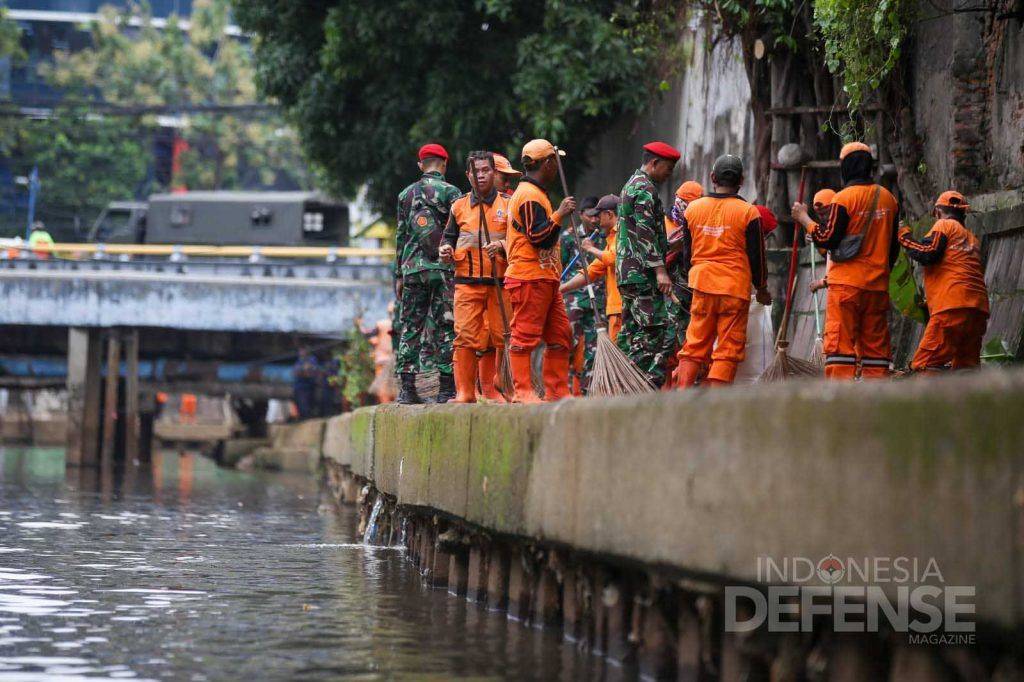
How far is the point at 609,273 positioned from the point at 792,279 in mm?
2716

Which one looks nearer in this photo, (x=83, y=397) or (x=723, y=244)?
(x=723, y=244)

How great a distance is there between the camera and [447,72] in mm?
20031

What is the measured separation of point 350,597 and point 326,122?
14.0m

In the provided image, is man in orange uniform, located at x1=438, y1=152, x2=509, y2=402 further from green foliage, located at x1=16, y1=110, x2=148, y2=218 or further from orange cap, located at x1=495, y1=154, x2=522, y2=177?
green foliage, located at x1=16, y1=110, x2=148, y2=218

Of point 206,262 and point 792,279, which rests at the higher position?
point 206,262

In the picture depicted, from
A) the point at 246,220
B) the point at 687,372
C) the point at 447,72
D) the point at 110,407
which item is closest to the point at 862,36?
the point at 687,372

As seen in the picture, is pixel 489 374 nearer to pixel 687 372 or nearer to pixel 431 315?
pixel 431 315

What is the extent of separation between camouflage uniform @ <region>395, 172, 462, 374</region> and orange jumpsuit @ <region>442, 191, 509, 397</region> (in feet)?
2.25

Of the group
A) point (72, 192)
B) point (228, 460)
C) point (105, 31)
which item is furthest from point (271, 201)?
point (105, 31)

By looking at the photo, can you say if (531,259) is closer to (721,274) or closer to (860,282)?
(721,274)

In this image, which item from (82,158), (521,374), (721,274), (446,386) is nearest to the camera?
(721,274)

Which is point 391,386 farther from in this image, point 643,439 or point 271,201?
point 271,201

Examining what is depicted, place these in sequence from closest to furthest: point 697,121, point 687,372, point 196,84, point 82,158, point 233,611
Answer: point 233,611 < point 687,372 < point 697,121 < point 82,158 < point 196,84

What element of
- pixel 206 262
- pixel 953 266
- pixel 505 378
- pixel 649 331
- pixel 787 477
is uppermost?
pixel 206 262
